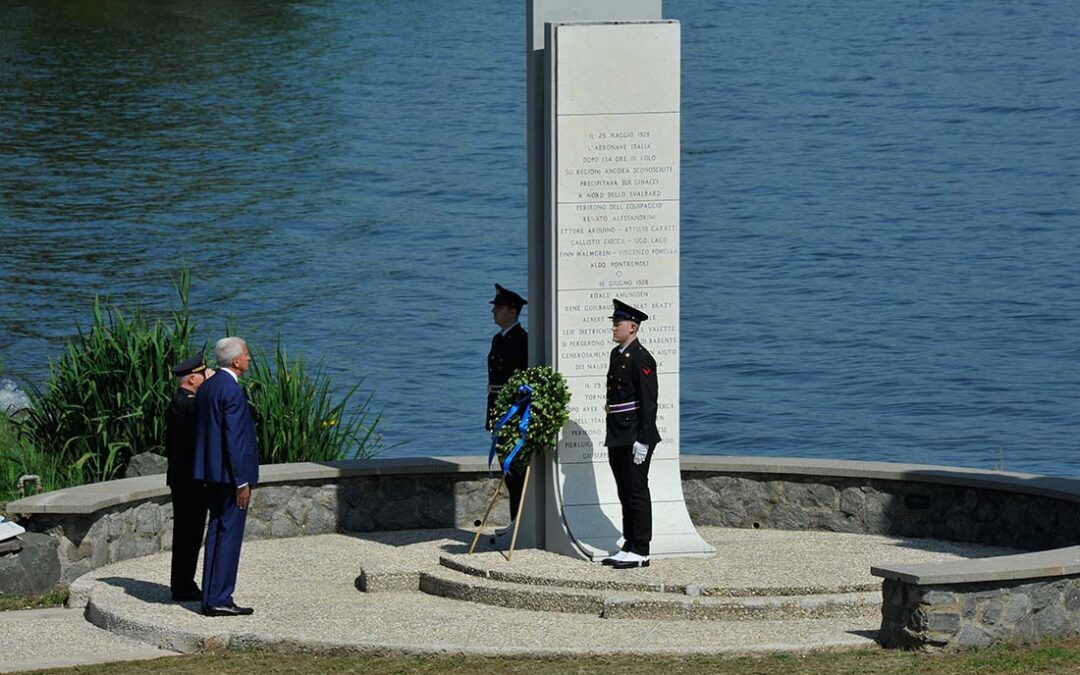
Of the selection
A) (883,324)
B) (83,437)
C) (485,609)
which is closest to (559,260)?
(485,609)

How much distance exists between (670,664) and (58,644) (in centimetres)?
359

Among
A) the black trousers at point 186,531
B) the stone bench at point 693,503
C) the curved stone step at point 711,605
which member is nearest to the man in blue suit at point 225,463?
the black trousers at point 186,531

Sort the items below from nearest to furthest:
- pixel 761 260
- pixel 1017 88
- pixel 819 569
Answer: pixel 819 569
pixel 761 260
pixel 1017 88

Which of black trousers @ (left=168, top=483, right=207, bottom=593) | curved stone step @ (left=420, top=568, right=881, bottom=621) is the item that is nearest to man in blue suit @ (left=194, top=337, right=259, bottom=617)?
black trousers @ (left=168, top=483, right=207, bottom=593)

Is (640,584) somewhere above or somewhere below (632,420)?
below

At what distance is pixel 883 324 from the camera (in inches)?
1420

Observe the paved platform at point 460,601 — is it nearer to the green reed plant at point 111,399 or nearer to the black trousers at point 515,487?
the black trousers at point 515,487

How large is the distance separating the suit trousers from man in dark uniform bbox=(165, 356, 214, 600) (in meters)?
0.45

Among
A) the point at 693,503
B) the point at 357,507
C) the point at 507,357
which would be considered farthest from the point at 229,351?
the point at 693,503

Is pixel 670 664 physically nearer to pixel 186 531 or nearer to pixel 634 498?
pixel 634 498

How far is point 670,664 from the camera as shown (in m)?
11.4

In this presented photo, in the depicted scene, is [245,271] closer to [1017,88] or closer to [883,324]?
[883,324]

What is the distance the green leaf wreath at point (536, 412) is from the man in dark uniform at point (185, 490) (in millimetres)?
2022

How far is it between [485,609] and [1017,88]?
41.4m
